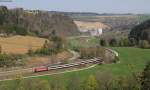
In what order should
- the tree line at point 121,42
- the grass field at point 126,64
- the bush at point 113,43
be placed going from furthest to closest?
the bush at point 113,43, the tree line at point 121,42, the grass field at point 126,64

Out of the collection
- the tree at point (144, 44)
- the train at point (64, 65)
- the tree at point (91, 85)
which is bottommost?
the tree at point (144, 44)

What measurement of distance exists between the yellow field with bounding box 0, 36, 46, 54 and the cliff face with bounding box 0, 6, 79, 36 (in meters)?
7.11

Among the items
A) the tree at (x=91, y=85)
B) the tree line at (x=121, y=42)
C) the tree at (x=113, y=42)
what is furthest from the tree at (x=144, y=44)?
the tree at (x=91, y=85)

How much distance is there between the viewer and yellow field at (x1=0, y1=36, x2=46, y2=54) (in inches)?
2422

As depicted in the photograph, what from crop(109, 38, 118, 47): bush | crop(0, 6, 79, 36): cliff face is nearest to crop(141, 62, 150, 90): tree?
crop(0, 6, 79, 36): cliff face

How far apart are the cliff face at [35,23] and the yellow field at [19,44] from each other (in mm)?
7111

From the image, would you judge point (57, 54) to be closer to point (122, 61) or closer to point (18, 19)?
point (122, 61)

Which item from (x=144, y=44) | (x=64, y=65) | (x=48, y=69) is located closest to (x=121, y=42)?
(x=144, y=44)

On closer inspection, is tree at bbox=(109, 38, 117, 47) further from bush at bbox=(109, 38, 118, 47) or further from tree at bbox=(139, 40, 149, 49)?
tree at bbox=(139, 40, 149, 49)

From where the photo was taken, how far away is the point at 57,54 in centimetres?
6500

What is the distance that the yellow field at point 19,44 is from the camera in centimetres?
6153

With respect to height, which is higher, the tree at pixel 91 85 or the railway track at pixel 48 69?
the tree at pixel 91 85

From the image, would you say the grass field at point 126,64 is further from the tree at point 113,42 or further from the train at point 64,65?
the tree at point 113,42

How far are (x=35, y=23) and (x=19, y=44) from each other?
1248 inches
